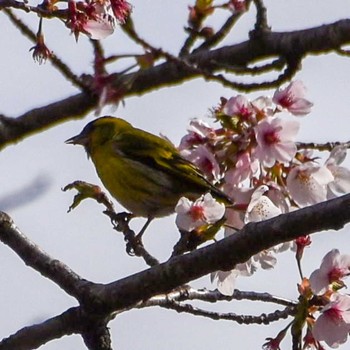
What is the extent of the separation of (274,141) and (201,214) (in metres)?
0.48

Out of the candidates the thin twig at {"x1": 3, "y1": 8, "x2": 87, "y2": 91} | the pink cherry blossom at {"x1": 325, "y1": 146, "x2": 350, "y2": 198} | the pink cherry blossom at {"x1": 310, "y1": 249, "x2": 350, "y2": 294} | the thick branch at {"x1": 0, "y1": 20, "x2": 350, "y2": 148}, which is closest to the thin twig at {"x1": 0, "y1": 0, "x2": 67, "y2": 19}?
the thin twig at {"x1": 3, "y1": 8, "x2": 87, "y2": 91}

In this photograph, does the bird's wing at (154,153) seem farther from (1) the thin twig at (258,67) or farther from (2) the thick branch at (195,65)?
(1) the thin twig at (258,67)

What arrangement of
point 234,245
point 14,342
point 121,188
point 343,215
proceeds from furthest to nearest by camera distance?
point 121,188 → point 14,342 → point 234,245 → point 343,215

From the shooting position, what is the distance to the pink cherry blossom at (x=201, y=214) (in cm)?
434

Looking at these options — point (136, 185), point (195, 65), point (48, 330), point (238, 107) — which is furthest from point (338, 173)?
point (136, 185)

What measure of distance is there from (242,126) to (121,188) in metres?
3.10

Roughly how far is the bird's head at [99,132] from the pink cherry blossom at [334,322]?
4.63 meters

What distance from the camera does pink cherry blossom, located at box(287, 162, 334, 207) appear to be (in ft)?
14.1

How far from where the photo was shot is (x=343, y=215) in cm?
302

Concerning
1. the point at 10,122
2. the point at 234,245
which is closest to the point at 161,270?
the point at 234,245

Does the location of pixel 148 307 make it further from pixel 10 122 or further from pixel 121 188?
pixel 121 188

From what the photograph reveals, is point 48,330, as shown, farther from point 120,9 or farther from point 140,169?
point 140,169

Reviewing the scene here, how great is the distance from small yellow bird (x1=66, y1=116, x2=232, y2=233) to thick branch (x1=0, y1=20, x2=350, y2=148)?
6.93 feet

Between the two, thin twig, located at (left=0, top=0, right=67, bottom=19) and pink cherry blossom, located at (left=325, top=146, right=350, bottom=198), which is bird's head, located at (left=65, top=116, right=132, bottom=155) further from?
thin twig, located at (left=0, top=0, right=67, bottom=19)
